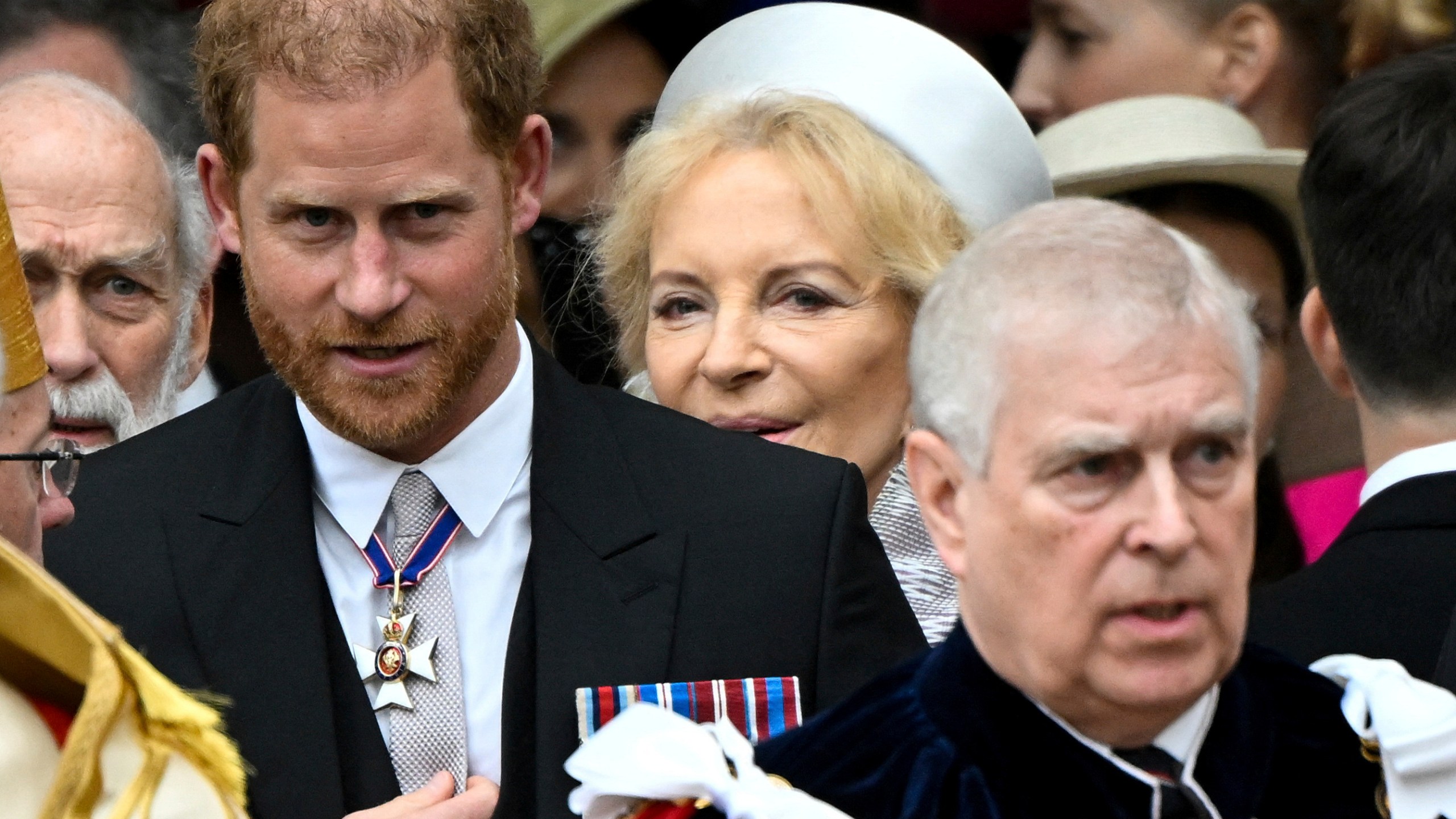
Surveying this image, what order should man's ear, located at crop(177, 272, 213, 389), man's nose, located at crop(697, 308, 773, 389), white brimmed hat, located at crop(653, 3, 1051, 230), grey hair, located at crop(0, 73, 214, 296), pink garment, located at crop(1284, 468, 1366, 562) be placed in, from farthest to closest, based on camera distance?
1. pink garment, located at crop(1284, 468, 1366, 562)
2. man's ear, located at crop(177, 272, 213, 389)
3. grey hair, located at crop(0, 73, 214, 296)
4. white brimmed hat, located at crop(653, 3, 1051, 230)
5. man's nose, located at crop(697, 308, 773, 389)

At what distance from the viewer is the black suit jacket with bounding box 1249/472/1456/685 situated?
3068 mm

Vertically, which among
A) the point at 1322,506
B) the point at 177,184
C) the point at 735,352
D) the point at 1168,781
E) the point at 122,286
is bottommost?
the point at 1168,781

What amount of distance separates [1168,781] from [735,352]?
143 centimetres

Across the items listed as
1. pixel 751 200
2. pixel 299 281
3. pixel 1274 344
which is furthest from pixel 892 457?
pixel 299 281

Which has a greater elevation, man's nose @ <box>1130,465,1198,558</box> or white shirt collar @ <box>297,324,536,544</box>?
white shirt collar @ <box>297,324,536,544</box>

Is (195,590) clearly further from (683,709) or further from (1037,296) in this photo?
(1037,296)

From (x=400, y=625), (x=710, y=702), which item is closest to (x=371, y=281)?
(x=400, y=625)

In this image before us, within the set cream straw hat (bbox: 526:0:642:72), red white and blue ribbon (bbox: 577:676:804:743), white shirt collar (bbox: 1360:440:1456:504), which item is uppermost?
cream straw hat (bbox: 526:0:642:72)

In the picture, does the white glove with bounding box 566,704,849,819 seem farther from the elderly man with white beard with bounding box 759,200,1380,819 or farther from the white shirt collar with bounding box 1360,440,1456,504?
the white shirt collar with bounding box 1360,440,1456,504

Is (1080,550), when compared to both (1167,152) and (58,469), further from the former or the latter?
(1167,152)

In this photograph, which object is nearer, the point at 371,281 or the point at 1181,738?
the point at 1181,738

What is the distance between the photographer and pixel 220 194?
3.45 m

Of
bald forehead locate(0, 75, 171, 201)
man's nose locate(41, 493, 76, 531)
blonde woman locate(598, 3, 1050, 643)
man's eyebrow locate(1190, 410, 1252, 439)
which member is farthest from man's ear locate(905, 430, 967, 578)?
bald forehead locate(0, 75, 171, 201)

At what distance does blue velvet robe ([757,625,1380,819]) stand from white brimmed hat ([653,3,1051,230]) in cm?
138
